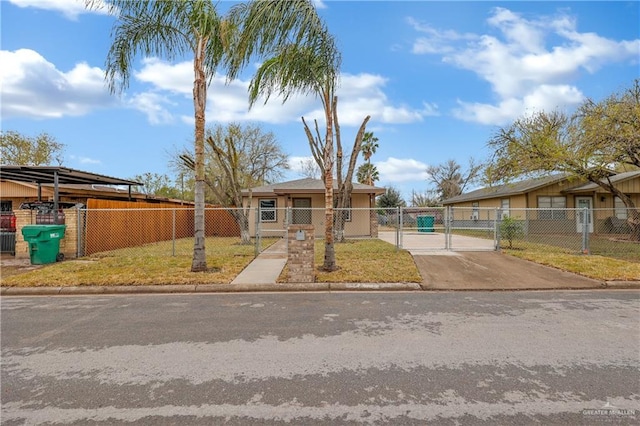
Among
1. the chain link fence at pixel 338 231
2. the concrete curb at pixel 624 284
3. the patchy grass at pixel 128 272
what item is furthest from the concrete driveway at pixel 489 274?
the patchy grass at pixel 128 272

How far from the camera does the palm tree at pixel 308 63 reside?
290 inches

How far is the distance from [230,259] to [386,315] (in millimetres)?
5895

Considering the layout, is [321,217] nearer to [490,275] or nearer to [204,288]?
[490,275]

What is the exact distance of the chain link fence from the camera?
37.6 feet

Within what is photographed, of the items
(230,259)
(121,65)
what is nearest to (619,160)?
(230,259)

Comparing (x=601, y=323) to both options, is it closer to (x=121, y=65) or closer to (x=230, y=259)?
(x=230, y=259)

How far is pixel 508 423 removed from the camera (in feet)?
8.05

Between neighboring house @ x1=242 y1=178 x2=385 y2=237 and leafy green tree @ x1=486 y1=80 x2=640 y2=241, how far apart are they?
20.3 ft

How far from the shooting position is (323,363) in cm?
344

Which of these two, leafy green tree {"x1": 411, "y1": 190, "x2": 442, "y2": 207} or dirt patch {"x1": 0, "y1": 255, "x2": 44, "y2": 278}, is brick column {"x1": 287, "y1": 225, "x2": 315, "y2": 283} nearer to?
dirt patch {"x1": 0, "y1": 255, "x2": 44, "y2": 278}

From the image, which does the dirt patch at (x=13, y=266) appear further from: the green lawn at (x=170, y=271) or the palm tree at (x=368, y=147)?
the palm tree at (x=368, y=147)

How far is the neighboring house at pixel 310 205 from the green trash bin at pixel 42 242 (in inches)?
340

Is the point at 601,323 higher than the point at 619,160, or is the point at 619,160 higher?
the point at 619,160

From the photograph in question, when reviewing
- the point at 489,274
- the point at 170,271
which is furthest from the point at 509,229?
the point at 170,271
